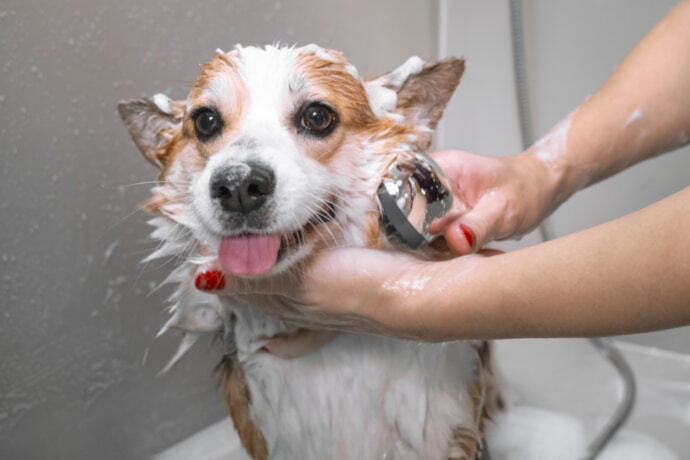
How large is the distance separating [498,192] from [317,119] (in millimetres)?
298

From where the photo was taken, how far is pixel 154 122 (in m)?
1.01

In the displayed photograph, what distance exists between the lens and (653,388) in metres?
1.48

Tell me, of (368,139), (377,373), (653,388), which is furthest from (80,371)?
(653,388)

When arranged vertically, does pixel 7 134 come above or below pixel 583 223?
above

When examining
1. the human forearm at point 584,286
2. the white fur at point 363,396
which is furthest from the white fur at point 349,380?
the human forearm at point 584,286

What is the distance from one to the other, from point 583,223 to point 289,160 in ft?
3.36

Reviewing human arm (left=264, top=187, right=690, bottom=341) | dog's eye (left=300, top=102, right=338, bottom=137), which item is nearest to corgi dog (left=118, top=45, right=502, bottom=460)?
dog's eye (left=300, top=102, right=338, bottom=137)

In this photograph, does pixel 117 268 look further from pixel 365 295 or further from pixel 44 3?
pixel 365 295

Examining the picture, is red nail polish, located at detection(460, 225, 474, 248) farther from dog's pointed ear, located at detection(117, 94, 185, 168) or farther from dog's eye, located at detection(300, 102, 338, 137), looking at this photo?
dog's pointed ear, located at detection(117, 94, 185, 168)

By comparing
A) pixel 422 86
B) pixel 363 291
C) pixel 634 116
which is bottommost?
pixel 363 291

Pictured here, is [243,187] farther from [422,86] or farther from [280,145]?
[422,86]

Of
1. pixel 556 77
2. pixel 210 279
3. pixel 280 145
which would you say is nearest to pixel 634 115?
pixel 556 77

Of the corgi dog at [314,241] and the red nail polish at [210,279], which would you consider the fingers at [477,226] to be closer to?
the corgi dog at [314,241]

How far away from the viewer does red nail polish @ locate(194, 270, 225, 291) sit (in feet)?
2.74
